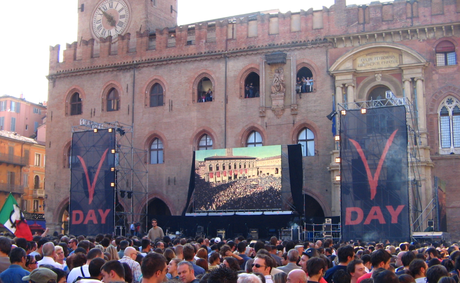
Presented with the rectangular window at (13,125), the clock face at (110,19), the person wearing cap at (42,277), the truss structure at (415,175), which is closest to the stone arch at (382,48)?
the truss structure at (415,175)

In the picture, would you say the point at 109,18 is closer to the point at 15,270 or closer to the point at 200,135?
the point at 200,135

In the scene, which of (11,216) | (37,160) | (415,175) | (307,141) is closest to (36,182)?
(37,160)

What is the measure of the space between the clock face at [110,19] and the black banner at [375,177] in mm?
17518

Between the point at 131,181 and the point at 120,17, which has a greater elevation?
the point at 120,17

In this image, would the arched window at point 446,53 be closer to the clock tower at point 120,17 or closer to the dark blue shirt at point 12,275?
the clock tower at point 120,17

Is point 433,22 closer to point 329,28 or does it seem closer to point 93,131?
point 329,28

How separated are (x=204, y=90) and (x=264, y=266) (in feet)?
87.6

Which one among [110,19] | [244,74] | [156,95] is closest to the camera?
[244,74]

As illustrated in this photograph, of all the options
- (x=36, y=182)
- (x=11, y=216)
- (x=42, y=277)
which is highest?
(x=36, y=182)

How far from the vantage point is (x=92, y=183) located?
29.8 m

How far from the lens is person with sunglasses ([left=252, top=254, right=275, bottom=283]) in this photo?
7393 mm

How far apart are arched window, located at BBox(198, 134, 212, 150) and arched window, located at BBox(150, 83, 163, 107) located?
3.33m

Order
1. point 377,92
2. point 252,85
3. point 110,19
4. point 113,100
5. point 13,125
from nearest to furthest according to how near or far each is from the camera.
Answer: point 377,92, point 252,85, point 113,100, point 110,19, point 13,125

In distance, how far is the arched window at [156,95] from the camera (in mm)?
34125
